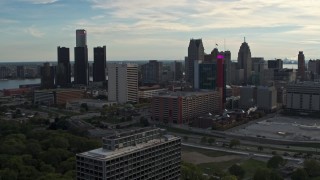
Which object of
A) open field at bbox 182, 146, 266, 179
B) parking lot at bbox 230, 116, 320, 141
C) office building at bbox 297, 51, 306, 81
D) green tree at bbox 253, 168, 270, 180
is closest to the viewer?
green tree at bbox 253, 168, 270, 180

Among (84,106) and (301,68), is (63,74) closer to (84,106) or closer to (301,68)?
(84,106)

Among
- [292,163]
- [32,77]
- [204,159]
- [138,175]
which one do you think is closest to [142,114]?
[204,159]

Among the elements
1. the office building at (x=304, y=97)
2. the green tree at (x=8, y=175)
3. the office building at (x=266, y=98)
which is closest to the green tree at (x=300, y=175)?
the green tree at (x=8, y=175)

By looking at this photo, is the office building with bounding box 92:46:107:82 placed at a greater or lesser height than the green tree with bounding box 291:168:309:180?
greater

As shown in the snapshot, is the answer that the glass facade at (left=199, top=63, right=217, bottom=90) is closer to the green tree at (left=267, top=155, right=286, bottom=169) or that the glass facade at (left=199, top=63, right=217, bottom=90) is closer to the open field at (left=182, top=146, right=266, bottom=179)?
the open field at (left=182, top=146, right=266, bottom=179)

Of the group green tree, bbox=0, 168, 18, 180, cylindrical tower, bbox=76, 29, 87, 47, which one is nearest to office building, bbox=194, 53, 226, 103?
green tree, bbox=0, 168, 18, 180

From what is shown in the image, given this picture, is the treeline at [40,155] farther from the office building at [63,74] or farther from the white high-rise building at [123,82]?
the office building at [63,74]

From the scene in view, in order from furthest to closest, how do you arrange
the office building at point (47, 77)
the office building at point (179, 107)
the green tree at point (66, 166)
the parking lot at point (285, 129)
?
1. the office building at point (47, 77)
2. the office building at point (179, 107)
3. the parking lot at point (285, 129)
4. the green tree at point (66, 166)
